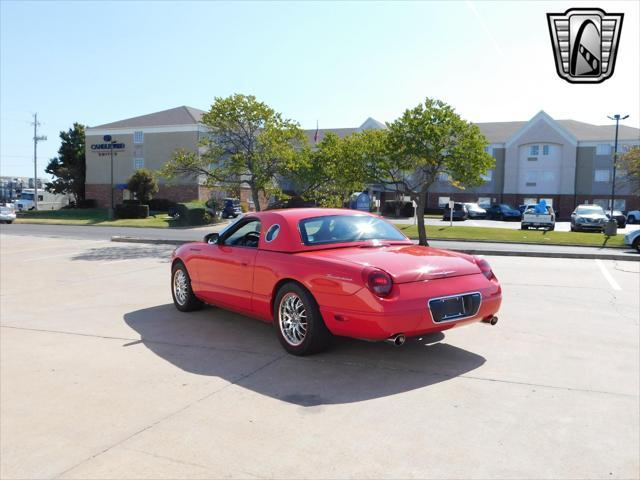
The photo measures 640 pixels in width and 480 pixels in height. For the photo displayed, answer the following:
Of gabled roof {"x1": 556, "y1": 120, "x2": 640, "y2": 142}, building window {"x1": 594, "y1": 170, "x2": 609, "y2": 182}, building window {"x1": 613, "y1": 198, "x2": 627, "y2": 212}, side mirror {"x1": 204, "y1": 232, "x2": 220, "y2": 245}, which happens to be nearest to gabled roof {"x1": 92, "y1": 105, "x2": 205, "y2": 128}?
gabled roof {"x1": 556, "y1": 120, "x2": 640, "y2": 142}

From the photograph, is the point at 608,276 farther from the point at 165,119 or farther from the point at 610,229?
the point at 165,119

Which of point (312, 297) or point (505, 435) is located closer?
point (505, 435)

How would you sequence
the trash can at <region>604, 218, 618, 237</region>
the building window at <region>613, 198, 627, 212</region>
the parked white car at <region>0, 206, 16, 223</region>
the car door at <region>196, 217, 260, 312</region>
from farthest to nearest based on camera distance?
1. the building window at <region>613, 198, 627, 212</region>
2. the parked white car at <region>0, 206, 16, 223</region>
3. the trash can at <region>604, 218, 618, 237</region>
4. the car door at <region>196, 217, 260, 312</region>

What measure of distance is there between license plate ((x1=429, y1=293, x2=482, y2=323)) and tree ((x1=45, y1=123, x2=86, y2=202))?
61.8m

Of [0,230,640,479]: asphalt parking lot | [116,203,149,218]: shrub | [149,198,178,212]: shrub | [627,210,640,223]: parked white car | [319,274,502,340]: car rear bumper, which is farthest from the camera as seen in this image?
[149,198,178,212]: shrub

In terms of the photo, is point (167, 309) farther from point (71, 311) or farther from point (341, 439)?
point (341, 439)

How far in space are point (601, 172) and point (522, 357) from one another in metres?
61.1

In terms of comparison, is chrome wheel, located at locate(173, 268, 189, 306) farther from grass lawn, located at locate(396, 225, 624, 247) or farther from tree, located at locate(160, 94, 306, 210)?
grass lawn, located at locate(396, 225, 624, 247)

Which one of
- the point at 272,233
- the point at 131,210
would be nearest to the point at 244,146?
the point at 272,233

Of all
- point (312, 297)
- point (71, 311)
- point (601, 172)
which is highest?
point (601, 172)

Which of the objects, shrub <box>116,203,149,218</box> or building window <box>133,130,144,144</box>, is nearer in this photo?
shrub <box>116,203,149,218</box>

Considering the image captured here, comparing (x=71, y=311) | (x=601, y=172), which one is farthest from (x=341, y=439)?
(x=601, y=172)

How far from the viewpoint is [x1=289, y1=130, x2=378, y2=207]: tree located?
21859mm

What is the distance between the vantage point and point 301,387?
4492 millimetres
